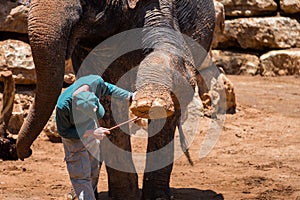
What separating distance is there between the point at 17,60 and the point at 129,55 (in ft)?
11.3

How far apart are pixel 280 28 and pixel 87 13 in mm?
8755

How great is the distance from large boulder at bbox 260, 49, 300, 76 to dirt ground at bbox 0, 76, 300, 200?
2.60 metres

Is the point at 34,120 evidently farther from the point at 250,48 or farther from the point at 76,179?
the point at 250,48

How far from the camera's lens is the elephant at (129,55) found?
472 centimetres

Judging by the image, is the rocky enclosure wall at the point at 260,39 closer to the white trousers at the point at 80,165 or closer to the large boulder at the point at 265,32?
the large boulder at the point at 265,32

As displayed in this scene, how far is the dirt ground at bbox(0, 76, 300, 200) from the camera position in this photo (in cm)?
648

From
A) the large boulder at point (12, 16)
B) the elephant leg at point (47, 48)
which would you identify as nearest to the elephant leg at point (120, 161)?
the elephant leg at point (47, 48)

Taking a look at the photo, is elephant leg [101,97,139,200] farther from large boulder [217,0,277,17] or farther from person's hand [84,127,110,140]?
large boulder [217,0,277,17]

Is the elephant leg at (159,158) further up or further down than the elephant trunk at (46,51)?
further down

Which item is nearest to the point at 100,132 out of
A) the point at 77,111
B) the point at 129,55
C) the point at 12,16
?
the point at 77,111

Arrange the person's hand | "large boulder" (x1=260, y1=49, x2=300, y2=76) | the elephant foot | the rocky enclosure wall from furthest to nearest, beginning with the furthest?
the rocky enclosure wall → "large boulder" (x1=260, y1=49, x2=300, y2=76) → the person's hand → the elephant foot

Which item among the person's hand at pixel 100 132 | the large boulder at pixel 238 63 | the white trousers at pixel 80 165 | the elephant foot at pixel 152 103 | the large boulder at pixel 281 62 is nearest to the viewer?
the elephant foot at pixel 152 103

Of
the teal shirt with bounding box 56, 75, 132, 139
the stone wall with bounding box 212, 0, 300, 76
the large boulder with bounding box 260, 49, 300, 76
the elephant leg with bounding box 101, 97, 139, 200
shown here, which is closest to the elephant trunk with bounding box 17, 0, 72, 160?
the teal shirt with bounding box 56, 75, 132, 139

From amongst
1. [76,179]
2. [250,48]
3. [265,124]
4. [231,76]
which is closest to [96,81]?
[76,179]
